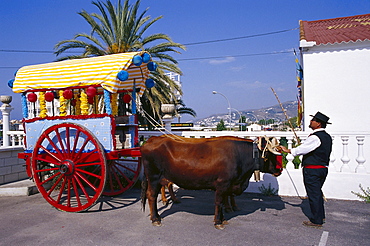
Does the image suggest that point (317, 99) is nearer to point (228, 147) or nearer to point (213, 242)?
point (228, 147)

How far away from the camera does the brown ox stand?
530cm

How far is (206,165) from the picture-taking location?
536 centimetres

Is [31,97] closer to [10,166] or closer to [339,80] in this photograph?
[10,166]

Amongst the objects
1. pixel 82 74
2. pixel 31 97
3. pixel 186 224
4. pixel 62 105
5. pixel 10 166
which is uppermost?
pixel 82 74

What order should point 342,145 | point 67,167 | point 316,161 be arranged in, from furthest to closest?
point 342,145 → point 67,167 → point 316,161

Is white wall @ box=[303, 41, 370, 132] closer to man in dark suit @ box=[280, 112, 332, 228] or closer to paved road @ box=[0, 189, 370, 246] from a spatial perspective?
paved road @ box=[0, 189, 370, 246]

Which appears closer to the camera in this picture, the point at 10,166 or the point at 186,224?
the point at 186,224

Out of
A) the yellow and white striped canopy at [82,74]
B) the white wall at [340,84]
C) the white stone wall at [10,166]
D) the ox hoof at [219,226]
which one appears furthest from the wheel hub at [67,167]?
the white wall at [340,84]

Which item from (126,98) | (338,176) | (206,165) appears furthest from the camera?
(126,98)

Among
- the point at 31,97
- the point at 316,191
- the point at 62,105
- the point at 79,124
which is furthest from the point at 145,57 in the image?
the point at 316,191

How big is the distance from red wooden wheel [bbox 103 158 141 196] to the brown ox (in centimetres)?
166

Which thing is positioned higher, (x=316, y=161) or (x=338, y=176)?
(x=316, y=161)

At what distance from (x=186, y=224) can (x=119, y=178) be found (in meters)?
3.09

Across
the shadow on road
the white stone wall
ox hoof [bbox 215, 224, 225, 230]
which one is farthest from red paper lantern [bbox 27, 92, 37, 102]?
ox hoof [bbox 215, 224, 225, 230]
